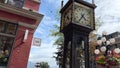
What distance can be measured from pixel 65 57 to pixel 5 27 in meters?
5.17

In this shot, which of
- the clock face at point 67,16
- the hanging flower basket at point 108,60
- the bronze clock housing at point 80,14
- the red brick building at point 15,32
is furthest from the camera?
the red brick building at point 15,32

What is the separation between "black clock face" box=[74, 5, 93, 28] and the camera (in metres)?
2.79

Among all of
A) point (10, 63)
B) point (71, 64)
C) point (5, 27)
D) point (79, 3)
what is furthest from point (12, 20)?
point (71, 64)

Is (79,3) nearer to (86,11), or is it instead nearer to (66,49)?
(86,11)

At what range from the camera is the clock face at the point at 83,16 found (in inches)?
110

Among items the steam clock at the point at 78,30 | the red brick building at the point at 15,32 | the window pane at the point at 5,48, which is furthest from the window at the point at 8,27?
the steam clock at the point at 78,30

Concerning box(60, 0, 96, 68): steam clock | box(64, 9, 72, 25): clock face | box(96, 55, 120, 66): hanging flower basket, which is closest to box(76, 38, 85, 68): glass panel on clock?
box(60, 0, 96, 68): steam clock

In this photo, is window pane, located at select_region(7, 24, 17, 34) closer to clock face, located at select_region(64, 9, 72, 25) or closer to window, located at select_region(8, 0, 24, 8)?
window, located at select_region(8, 0, 24, 8)

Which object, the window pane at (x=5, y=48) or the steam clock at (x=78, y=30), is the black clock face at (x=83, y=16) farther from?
the window pane at (x=5, y=48)

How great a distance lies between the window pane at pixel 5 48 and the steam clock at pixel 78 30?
4.64 m

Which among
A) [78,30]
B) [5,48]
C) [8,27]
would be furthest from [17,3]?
[78,30]

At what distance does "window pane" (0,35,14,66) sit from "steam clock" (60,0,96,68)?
183 inches

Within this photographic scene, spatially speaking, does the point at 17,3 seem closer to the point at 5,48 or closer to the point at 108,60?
the point at 5,48

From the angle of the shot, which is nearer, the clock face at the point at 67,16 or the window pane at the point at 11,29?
the clock face at the point at 67,16
